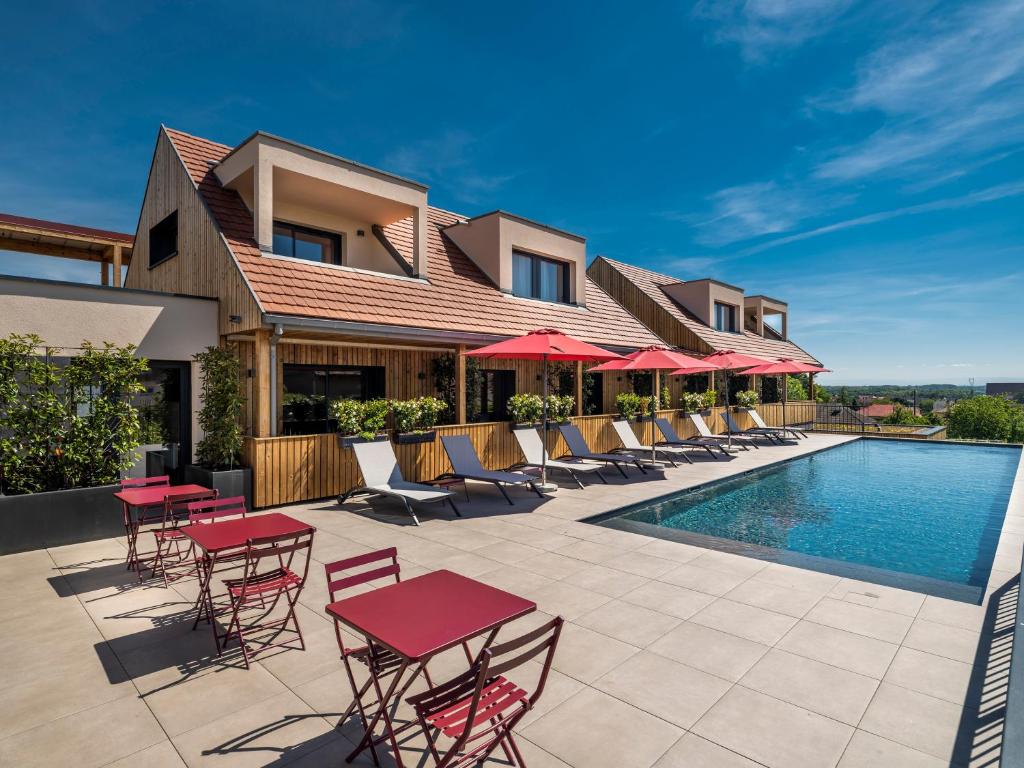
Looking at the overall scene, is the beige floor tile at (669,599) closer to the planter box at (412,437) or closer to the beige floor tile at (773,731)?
the beige floor tile at (773,731)

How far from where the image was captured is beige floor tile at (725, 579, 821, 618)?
15.2 ft

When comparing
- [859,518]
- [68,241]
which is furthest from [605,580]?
[68,241]

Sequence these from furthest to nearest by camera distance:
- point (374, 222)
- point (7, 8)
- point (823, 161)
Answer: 1. point (823, 161)
2. point (374, 222)
3. point (7, 8)

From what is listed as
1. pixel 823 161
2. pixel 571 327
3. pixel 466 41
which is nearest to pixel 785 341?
pixel 823 161

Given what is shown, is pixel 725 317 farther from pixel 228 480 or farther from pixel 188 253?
pixel 228 480

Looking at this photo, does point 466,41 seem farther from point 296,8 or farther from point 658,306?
point 658,306

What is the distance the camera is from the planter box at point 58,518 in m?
6.21

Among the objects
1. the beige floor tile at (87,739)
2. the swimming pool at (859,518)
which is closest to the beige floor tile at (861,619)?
the swimming pool at (859,518)

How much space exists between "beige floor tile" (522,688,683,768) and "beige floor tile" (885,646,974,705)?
5.71 ft

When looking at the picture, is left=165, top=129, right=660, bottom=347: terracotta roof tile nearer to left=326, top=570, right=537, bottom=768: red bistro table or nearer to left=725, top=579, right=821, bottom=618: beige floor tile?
left=326, top=570, right=537, bottom=768: red bistro table

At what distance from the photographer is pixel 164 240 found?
12.5 metres

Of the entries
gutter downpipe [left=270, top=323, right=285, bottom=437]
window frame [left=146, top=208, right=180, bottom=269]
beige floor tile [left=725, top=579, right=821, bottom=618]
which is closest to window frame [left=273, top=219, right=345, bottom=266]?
window frame [left=146, top=208, right=180, bottom=269]

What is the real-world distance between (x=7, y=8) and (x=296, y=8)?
5.42 meters

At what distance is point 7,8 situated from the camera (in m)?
10.2
